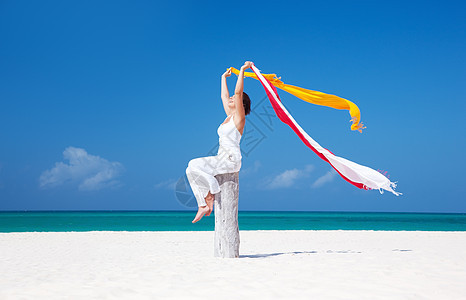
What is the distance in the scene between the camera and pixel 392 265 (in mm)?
5762

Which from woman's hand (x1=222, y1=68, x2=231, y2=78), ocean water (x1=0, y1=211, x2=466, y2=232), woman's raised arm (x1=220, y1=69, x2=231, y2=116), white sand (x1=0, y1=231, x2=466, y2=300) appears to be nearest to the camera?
white sand (x1=0, y1=231, x2=466, y2=300)

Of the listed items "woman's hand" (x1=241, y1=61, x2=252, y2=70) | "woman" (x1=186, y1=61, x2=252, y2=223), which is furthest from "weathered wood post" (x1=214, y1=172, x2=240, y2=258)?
"woman's hand" (x1=241, y1=61, x2=252, y2=70)

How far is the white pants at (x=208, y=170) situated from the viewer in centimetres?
615

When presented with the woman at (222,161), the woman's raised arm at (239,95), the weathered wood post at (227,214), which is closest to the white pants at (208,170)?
the woman at (222,161)

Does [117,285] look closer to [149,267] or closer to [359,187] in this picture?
[149,267]

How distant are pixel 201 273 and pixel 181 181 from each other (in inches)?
66.1

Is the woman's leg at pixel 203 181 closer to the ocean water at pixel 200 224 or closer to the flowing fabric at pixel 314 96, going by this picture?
the flowing fabric at pixel 314 96

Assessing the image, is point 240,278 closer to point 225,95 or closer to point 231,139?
point 231,139

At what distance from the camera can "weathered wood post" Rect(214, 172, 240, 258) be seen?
6.36 meters

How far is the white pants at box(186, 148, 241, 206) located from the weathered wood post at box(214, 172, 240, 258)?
0.14 metres

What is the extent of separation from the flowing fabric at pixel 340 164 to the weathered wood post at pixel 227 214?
1.27m

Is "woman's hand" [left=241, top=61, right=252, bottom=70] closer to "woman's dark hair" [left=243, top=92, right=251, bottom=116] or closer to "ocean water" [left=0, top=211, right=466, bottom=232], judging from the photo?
"woman's dark hair" [left=243, top=92, right=251, bottom=116]

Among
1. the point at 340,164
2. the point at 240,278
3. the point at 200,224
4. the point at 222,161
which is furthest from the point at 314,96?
the point at 200,224

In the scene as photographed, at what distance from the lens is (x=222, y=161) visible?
20.8ft
